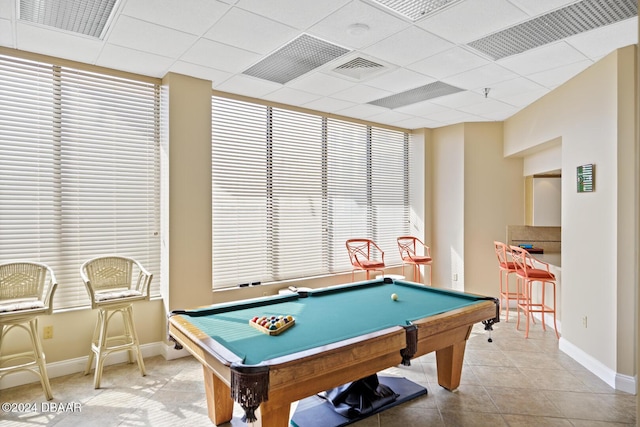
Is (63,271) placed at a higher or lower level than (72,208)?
lower

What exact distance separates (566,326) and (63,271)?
202 inches

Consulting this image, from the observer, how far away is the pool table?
1.81 metres

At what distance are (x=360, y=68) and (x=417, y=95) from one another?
1136mm

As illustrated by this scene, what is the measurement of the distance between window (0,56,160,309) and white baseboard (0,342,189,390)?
0.52m

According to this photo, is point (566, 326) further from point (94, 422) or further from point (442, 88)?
point (94, 422)

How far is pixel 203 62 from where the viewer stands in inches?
139

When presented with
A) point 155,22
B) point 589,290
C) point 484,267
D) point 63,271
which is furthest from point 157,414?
point 484,267

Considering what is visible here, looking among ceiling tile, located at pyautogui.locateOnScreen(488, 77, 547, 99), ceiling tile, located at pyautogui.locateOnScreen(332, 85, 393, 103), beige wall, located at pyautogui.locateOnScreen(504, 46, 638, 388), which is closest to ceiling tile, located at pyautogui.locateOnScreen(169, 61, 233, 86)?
ceiling tile, located at pyautogui.locateOnScreen(332, 85, 393, 103)

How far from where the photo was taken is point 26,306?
2922 mm

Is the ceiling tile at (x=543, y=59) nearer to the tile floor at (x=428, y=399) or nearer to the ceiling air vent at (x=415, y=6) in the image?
the ceiling air vent at (x=415, y=6)

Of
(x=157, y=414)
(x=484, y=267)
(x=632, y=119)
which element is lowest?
(x=157, y=414)

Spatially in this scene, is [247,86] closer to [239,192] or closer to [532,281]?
[239,192]

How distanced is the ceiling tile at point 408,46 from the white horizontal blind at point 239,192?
1948mm

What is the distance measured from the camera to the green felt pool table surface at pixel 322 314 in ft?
6.84
